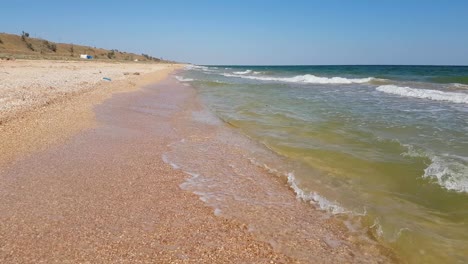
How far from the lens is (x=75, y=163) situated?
6.09 m

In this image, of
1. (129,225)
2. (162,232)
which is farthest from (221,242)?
(129,225)

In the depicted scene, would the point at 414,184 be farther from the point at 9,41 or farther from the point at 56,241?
the point at 9,41

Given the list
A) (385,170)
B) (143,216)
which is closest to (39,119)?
(143,216)

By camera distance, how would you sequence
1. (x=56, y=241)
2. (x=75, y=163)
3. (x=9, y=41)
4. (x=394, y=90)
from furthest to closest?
(x=9, y=41) → (x=394, y=90) → (x=75, y=163) → (x=56, y=241)

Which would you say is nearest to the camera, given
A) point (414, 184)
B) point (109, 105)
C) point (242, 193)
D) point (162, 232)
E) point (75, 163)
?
point (162, 232)

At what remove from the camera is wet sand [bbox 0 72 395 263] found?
11.1 ft

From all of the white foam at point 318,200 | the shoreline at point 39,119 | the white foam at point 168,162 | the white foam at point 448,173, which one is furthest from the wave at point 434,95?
the shoreline at point 39,119

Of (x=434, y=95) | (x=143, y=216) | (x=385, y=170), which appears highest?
(x=434, y=95)

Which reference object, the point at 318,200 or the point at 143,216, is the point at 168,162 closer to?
the point at 143,216

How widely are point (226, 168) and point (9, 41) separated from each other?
83.8m

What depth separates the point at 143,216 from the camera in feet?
13.6

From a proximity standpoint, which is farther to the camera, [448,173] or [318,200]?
[448,173]

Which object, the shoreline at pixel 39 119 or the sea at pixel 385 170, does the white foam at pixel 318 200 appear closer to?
the sea at pixel 385 170

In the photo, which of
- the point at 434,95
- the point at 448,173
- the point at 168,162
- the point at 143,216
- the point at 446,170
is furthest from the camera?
the point at 434,95
